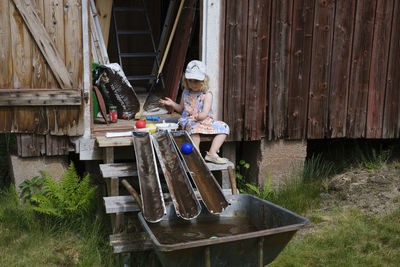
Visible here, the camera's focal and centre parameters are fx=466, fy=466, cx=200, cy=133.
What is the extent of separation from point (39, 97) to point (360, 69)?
156 inches

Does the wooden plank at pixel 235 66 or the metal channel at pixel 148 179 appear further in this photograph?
the wooden plank at pixel 235 66

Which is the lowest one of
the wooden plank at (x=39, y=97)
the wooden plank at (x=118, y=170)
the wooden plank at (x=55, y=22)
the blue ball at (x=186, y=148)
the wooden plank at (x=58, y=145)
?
the wooden plank at (x=118, y=170)

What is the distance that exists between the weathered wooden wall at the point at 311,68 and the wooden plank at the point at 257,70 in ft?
0.04

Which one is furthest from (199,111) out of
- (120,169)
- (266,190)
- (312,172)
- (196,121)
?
(312,172)

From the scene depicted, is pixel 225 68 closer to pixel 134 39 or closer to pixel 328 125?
pixel 328 125

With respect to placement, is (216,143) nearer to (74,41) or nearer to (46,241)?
(74,41)

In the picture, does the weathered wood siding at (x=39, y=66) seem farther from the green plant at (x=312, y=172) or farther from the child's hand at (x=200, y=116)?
the green plant at (x=312, y=172)

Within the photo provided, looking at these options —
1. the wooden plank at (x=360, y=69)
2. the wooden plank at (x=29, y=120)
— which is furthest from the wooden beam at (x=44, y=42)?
the wooden plank at (x=360, y=69)

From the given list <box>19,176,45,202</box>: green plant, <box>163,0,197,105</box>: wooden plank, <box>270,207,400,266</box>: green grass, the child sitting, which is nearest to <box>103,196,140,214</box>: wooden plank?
the child sitting

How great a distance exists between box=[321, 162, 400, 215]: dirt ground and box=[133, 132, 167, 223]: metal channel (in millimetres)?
2364

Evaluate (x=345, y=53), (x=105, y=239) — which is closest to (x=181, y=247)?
(x=105, y=239)

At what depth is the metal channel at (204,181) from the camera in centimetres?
392

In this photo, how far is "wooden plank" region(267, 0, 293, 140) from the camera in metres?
5.61

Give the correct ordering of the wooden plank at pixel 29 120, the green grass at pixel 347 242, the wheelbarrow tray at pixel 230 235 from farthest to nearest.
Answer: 1. the wooden plank at pixel 29 120
2. the green grass at pixel 347 242
3. the wheelbarrow tray at pixel 230 235
